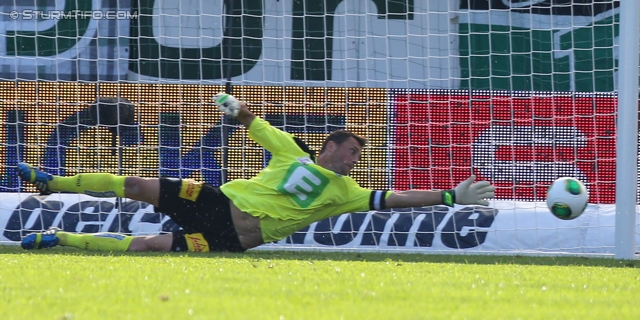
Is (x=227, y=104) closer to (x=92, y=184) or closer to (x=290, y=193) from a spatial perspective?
(x=290, y=193)

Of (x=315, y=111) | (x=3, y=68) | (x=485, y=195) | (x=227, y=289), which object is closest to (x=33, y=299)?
(x=227, y=289)

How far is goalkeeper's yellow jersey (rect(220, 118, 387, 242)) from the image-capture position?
6523mm

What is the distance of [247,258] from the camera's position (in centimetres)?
594

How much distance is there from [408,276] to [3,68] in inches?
256

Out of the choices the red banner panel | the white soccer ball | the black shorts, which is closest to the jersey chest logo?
the black shorts

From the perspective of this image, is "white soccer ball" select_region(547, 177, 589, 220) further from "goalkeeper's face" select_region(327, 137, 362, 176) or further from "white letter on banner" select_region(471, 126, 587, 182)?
"white letter on banner" select_region(471, 126, 587, 182)

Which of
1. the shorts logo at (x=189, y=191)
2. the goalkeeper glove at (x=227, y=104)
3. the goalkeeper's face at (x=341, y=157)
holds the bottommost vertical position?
the shorts logo at (x=189, y=191)

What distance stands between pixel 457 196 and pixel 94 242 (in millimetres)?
2481

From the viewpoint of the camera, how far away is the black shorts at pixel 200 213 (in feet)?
21.4

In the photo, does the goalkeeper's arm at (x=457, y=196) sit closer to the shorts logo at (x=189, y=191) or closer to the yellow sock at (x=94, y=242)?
the shorts logo at (x=189, y=191)

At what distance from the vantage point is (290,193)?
257 inches

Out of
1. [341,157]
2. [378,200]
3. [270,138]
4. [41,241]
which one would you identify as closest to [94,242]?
[41,241]

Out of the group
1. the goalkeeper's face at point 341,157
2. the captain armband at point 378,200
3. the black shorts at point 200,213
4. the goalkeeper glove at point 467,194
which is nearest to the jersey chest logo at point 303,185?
the goalkeeper's face at point 341,157

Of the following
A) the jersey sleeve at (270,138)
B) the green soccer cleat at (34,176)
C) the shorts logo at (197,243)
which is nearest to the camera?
the green soccer cleat at (34,176)
